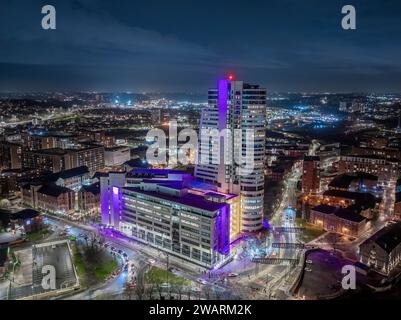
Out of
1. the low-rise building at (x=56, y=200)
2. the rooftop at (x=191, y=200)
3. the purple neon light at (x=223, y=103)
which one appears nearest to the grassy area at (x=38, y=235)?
the low-rise building at (x=56, y=200)

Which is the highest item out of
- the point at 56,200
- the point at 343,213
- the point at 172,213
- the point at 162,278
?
the point at 172,213

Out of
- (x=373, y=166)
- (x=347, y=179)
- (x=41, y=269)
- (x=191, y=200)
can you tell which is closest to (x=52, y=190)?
(x=41, y=269)

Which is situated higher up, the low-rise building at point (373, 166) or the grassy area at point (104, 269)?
the low-rise building at point (373, 166)

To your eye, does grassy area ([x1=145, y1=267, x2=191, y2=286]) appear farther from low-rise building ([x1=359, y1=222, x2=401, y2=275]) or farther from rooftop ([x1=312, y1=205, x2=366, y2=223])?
rooftop ([x1=312, y1=205, x2=366, y2=223])

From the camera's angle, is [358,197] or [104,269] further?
[358,197]

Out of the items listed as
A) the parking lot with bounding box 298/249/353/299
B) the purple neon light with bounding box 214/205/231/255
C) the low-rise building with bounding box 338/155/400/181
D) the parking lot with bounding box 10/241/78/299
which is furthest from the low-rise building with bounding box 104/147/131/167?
the parking lot with bounding box 298/249/353/299

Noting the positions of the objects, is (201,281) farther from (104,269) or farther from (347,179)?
(347,179)

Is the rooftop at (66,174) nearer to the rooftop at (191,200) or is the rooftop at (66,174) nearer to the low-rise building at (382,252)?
the rooftop at (191,200)
